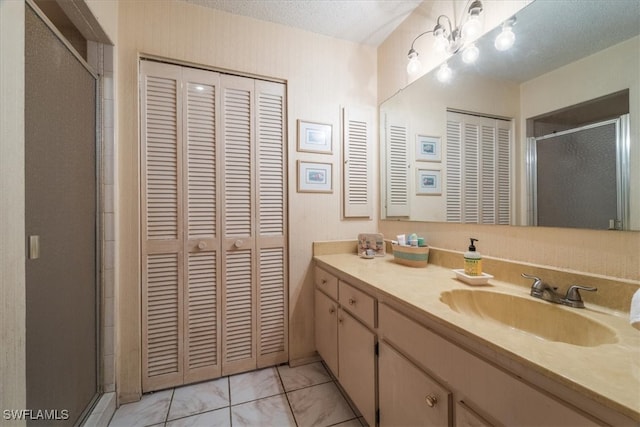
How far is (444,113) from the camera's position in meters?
1.45

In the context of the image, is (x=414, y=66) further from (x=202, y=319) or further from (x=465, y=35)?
(x=202, y=319)

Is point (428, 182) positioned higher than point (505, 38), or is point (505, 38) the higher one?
point (505, 38)

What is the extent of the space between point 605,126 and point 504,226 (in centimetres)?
49

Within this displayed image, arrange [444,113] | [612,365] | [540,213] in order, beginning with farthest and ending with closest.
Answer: [444,113] → [540,213] → [612,365]

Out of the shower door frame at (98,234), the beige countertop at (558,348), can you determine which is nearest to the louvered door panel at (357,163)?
the beige countertop at (558,348)

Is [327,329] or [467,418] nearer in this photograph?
[467,418]

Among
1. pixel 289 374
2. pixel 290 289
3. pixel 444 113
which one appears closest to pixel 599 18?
pixel 444 113

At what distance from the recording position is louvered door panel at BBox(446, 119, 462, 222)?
1360 millimetres

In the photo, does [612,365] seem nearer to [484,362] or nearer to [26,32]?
[484,362]

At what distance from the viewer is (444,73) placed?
1.42 m

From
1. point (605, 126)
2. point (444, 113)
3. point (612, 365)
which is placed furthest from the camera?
point (444, 113)

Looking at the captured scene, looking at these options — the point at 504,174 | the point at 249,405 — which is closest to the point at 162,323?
the point at 249,405

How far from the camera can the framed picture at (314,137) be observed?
1776 mm

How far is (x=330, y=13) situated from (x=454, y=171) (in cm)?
130
